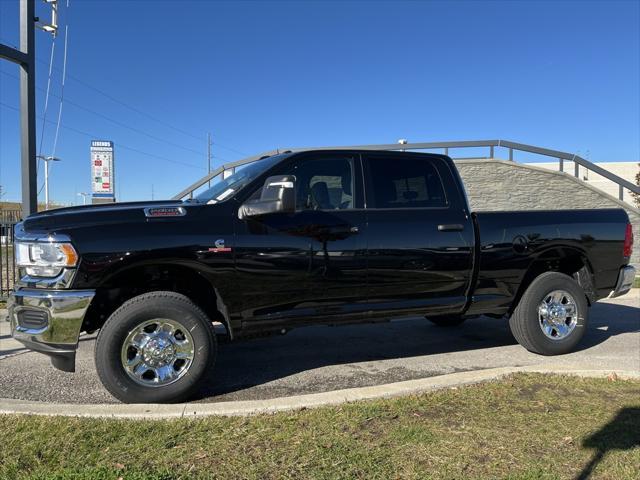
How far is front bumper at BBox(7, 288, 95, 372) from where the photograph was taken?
3781mm

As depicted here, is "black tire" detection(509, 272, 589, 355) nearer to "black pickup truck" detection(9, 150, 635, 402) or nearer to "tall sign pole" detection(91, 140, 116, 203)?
"black pickup truck" detection(9, 150, 635, 402)

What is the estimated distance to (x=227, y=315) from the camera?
4.27 metres

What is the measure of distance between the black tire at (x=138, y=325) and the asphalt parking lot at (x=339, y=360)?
0.97 feet

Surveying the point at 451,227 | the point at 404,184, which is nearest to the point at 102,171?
the point at 404,184

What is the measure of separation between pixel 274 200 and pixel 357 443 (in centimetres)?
191

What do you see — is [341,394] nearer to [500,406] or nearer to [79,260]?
[500,406]

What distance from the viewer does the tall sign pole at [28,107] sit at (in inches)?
295

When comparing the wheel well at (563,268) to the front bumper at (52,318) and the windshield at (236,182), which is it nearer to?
the windshield at (236,182)

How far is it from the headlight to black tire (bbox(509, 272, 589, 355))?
4.32 m

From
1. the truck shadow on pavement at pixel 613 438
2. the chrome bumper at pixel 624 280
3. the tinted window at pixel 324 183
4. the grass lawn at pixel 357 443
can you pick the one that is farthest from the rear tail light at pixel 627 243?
the tinted window at pixel 324 183

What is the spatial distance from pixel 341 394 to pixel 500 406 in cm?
117

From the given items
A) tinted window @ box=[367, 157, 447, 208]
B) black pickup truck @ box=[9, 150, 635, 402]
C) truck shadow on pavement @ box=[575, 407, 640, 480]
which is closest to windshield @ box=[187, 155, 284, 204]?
black pickup truck @ box=[9, 150, 635, 402]

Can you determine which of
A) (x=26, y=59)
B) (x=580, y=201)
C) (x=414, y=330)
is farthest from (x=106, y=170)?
(x=580, y=201)

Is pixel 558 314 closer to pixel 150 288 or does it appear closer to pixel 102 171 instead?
pixel 150 288
